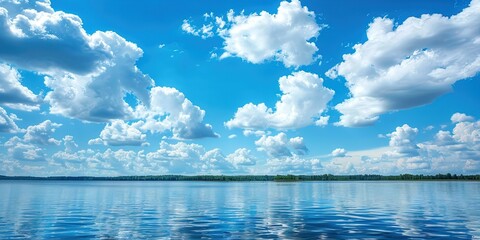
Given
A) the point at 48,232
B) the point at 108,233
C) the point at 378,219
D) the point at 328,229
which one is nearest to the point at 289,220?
the point at 328,229

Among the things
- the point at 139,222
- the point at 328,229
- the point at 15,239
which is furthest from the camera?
the point at 139,222

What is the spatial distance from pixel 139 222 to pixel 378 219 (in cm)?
3039

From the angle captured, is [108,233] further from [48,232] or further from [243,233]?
[243,233]

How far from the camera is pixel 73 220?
47.2 metres

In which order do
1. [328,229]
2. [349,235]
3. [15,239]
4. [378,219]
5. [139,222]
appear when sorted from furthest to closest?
1. [378,219]
2. [139,222]
3. [328,229]
4. [349,235]
5. [15,239]

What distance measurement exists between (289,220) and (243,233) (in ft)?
41.1

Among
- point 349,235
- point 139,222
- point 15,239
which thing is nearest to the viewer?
point 15,239

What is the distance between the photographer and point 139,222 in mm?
44875

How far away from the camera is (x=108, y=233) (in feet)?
119

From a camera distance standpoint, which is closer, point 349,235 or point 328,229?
point 349,235

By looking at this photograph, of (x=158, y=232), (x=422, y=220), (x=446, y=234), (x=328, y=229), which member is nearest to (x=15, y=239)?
(x=158, y=232)

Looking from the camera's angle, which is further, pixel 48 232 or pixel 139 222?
pixel 139 222

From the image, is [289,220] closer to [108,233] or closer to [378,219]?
[378,219]

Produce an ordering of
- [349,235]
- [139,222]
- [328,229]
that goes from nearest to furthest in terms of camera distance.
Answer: [349,235] < [328,229] < [139,222]
